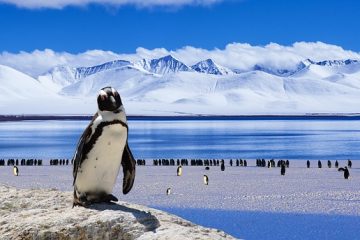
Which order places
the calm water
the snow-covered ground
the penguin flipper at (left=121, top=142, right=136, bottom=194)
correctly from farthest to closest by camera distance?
the calm water < the snow-covered ground < the penguin flipper at (left=121, top=142, right=136, bottom=194)

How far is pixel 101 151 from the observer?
23.4 ft

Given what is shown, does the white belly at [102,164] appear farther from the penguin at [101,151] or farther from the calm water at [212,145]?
the calm water at [212,145]

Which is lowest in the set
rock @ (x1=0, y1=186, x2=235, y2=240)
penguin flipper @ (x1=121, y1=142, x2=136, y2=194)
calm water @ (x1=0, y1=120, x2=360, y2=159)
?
calm water @ (x1=0, y1=120, x2=360, y2=159)

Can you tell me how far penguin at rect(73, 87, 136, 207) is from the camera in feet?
22.7

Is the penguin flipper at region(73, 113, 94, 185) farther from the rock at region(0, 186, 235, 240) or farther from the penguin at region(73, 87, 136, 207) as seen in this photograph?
the rock at region(0, 186, 235, 240)

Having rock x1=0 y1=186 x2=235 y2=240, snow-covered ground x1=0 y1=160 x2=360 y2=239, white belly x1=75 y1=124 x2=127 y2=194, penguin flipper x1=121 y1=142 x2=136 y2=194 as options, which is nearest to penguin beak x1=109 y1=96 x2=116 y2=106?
white belly x1=75 y1=124 x2=127 y2=194

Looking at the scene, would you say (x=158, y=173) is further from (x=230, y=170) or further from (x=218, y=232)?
(x=218, y=232)

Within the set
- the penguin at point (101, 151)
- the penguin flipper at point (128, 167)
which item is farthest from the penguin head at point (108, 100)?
the penguin flipper at point (128, 167)

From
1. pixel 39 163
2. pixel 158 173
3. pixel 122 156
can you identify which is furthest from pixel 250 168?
pixel 122 156

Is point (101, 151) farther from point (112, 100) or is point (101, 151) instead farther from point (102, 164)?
point (112, 100)

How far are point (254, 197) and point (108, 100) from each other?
727 inches

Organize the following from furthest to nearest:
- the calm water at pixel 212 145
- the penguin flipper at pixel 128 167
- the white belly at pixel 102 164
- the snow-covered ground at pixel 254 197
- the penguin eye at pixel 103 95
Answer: the calm water at pixel 212 145 < the snow-covered ground at pixel 254 197 < the penguin flipper at pixel 128 167 < the white belly at pixel 102 164 < the penguin eye at pixel 103 95

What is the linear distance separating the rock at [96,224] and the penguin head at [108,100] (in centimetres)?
106

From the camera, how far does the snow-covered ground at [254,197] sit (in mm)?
18984
